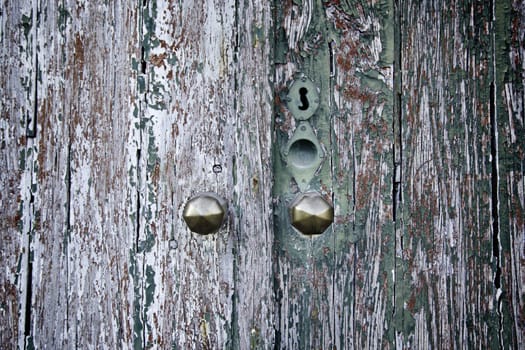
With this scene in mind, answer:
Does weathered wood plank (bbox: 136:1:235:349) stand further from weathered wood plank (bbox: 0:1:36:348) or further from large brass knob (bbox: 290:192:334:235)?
weathered wood plank (bbox: 0:1:36:348)

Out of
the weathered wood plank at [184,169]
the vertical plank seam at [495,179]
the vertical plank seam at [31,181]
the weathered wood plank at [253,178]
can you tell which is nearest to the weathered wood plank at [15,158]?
the vertical plank seam at [31,181]

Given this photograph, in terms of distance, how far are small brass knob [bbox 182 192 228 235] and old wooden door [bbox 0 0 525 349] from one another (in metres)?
0.09

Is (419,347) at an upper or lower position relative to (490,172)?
lower

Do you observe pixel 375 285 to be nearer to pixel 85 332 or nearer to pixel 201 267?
pixel 201 267

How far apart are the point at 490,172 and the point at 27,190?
746 mm

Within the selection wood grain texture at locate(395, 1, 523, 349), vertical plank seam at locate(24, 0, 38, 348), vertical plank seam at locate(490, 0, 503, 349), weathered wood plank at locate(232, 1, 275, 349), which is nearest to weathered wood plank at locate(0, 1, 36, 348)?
vertical plank seam at locate(24, 0, 38, 348)

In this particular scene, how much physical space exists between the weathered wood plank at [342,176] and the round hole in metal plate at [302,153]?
0.06 ft

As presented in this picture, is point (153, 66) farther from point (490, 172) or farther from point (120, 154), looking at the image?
point (490, 172)

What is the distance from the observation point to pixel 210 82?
590 millimetres

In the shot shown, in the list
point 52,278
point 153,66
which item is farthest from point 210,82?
point 52,278

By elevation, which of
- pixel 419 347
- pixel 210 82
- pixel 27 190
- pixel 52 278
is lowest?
pixel 419 347

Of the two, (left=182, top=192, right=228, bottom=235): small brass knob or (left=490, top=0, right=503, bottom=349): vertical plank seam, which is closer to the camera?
(left=182, top=192, right=228, bottom=235): small brass knob

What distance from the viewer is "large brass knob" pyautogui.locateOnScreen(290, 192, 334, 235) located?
0.55 meters

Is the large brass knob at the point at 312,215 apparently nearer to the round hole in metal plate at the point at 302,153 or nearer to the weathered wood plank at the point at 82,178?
the round hole in metal plate at the point at 302,153
